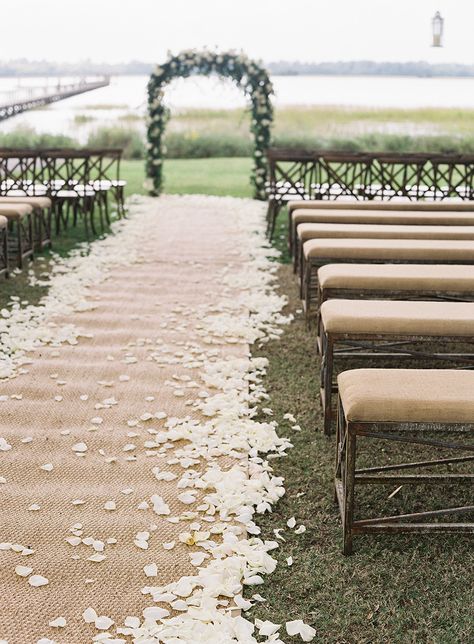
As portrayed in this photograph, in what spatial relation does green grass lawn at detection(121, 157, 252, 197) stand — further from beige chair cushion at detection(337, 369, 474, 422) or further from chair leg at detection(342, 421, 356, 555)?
chair leg at detection(342, 421, 356, 555)

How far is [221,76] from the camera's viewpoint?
1043cm

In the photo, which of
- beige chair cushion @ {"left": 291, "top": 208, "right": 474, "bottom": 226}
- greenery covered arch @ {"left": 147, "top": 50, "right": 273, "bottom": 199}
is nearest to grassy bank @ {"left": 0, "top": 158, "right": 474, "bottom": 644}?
beige chair cushion @ {"left": 291, "top": 208, "right": 474, "bottom": 226}

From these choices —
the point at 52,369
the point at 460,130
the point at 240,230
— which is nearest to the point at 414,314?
the point at 52,369

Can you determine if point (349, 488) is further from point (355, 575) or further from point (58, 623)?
point (58, 623)

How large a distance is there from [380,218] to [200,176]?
26.3 feet

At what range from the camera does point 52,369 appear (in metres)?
4.12

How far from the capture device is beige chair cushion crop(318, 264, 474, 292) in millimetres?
3865

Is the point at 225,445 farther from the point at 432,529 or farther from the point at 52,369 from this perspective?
the point at 52,369

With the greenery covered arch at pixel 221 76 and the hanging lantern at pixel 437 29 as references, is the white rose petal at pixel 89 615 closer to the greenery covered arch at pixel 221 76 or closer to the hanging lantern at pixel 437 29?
the greenery covered arch at pixel 221 76

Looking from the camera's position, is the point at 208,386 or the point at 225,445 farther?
the point at 208,386

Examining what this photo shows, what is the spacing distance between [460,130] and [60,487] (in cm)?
1274

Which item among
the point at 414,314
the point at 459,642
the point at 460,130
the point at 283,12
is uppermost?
the point at 283,12

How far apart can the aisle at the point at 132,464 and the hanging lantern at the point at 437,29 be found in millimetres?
7096

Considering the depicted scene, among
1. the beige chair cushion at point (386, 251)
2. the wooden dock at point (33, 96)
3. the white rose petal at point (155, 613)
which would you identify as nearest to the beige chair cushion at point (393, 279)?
the beige chair cushion at point (386, 251)
